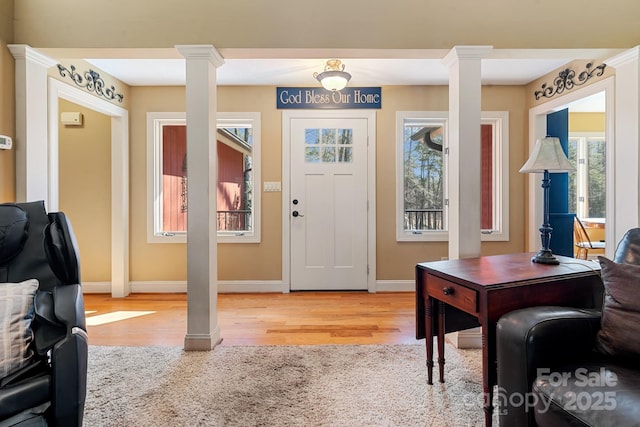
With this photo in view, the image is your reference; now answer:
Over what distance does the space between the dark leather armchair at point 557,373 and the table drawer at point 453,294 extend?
0.70ft

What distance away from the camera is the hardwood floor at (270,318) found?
2590 mm

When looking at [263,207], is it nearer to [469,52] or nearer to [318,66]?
[318,66]

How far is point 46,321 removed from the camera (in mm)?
Result: 1324

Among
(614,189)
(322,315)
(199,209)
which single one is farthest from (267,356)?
(614,189)

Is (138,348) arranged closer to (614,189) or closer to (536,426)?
(536,426)

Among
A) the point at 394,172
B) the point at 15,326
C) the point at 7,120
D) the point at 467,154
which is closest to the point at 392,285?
the point at 394,172

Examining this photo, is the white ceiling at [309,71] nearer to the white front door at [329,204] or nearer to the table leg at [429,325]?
the white front door at [329,204]

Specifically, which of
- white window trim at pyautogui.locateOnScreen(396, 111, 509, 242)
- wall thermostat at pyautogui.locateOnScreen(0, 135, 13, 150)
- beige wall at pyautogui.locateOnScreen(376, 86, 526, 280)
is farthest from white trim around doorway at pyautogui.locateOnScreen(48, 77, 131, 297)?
white window trim at pyautogui.locateOnScreen(396, 111, 509, 242)

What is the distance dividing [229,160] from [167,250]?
4.17 feet

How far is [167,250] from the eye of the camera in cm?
385

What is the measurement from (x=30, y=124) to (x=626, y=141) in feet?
14.1

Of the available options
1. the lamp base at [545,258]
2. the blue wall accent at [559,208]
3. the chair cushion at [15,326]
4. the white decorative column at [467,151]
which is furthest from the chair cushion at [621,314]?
the blue wall accent at [559,208]

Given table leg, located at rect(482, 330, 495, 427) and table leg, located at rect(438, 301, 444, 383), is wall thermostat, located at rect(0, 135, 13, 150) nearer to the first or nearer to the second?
table leg, located at rect(438, 301, 444, 383)

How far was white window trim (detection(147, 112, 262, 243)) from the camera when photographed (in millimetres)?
3785
